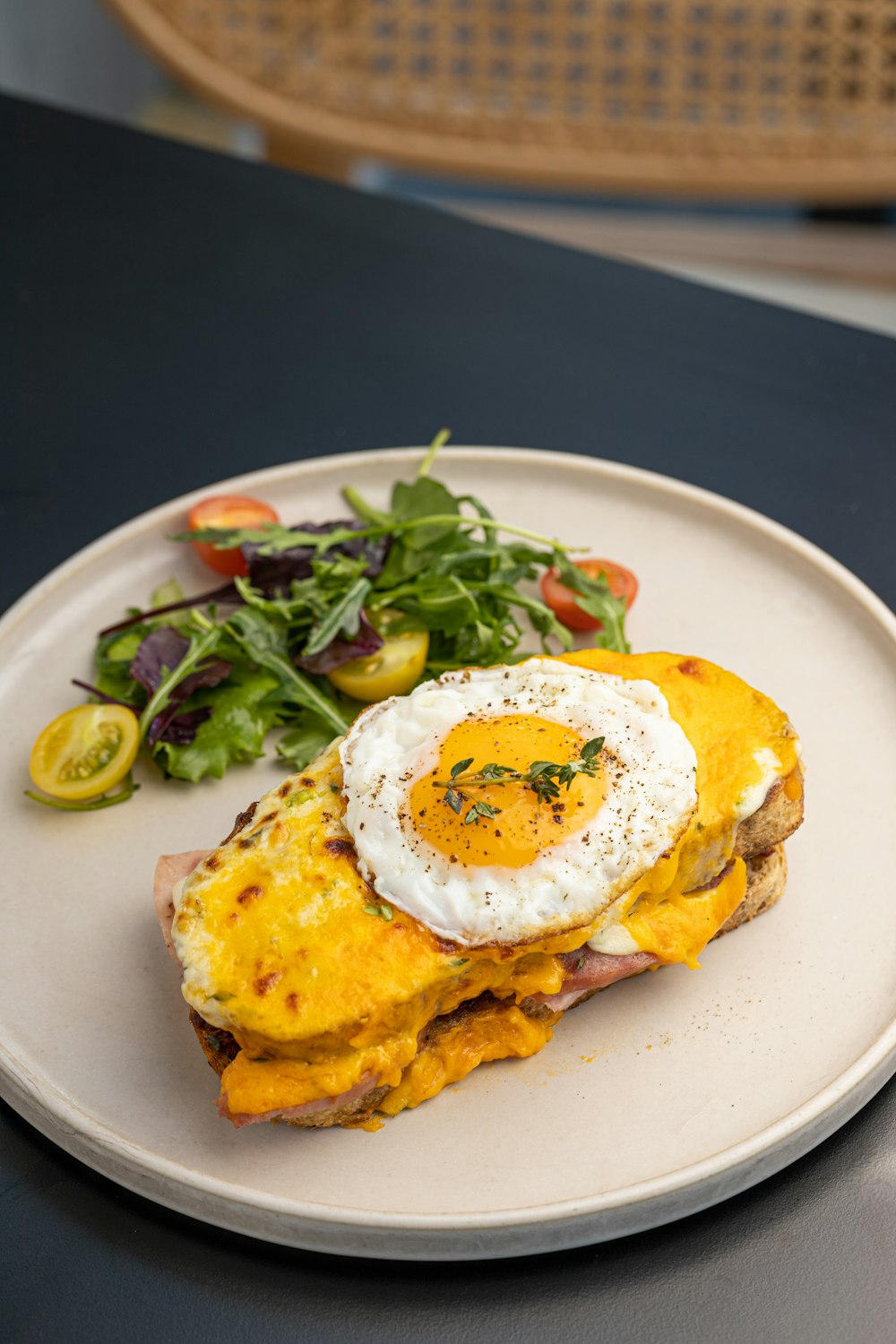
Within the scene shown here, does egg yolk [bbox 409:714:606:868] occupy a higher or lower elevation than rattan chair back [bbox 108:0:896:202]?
lower

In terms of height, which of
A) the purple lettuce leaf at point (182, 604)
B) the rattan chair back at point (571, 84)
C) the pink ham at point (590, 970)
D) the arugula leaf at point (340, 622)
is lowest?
the pink ham at point (590, 970)

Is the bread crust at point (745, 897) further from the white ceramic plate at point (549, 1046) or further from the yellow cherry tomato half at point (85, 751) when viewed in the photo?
the yellow cherry tomato half at point (85, 751)

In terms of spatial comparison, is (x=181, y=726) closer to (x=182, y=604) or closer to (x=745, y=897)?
(x=182, y=604)

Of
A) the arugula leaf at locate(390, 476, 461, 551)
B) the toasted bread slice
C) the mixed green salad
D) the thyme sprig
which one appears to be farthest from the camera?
the arugula leaf at locate(390, 476, 461, 551)

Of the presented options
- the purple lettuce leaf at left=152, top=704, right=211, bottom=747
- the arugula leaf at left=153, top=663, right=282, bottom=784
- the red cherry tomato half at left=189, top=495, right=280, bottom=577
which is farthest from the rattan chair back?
the purple lettuce leaf at left=152, top=704, right=211, bottom=747

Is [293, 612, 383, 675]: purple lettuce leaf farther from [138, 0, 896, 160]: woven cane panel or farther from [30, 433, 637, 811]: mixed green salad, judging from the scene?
[138, 0, 896, 160]: woven cane panel

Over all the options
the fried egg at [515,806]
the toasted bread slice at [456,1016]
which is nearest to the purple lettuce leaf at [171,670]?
the fried egg at [515,806]

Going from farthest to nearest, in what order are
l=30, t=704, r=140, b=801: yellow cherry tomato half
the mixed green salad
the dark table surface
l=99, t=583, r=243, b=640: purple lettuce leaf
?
the dark table surface → l=99, t=583, r=243, b=640: purple lettuce leaf → the mixed green salad → l=30, t=704, r=140, b=801: yellow cherry tomato half
